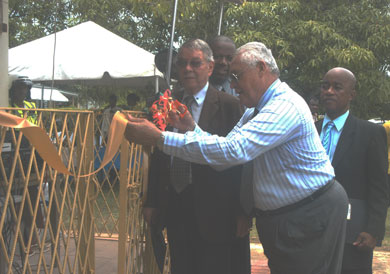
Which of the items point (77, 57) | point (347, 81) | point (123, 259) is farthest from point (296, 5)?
point (123, 259)

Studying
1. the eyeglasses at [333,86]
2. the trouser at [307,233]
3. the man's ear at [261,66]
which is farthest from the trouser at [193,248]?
the eyeglasses at [333,86]

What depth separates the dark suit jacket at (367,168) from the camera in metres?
2.74

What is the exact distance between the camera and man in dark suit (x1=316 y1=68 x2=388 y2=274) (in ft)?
9.00

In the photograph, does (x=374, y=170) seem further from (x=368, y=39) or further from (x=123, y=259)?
(x=368, y=39)

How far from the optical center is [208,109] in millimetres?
2846

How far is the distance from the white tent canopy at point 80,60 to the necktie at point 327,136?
20.7ft

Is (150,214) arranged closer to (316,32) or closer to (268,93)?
(268,93)

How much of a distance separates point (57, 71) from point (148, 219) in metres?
6.69

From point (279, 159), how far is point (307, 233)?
1.27ft

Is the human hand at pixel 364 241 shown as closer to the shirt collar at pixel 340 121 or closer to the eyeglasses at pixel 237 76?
the shirt collar at pixel 340 121

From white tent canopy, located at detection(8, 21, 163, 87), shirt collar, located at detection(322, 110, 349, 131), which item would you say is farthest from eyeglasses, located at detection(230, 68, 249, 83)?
white tent canopy, located at detection(8, 21, 163, 87)

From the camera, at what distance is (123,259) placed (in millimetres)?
3068

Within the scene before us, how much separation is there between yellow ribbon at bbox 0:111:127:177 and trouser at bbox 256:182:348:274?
86 cm

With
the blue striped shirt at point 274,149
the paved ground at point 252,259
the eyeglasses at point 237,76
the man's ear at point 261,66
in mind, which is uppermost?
the man's ear at point 261,66
